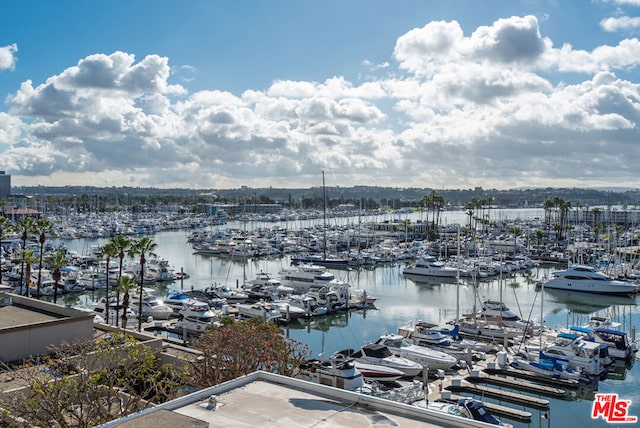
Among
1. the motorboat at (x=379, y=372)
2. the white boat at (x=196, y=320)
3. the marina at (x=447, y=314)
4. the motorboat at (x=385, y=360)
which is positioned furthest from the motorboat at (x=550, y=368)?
the white boat at (x=196, y=320)

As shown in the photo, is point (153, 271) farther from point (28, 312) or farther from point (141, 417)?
point (141, 417)

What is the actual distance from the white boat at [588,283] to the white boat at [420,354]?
3283 centimetres

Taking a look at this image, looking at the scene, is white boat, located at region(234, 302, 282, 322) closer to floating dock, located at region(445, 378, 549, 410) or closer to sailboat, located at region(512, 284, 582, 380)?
floating dock, located at region(445, 378, 549, 410)

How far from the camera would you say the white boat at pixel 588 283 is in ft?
195

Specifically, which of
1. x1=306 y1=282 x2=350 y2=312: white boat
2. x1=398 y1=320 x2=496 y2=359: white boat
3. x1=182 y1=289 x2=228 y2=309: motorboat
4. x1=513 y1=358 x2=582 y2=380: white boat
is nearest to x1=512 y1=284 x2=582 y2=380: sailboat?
x1=513 y1=358 x2=582 y2=380: white boat

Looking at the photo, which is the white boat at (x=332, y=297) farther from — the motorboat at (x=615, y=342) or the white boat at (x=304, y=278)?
the motorboat at (x=615, y=342)

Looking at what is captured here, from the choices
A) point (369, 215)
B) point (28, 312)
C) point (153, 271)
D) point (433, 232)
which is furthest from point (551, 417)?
point (369, 215)

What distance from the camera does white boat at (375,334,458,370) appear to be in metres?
33.1

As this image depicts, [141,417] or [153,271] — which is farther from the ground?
[141,417]

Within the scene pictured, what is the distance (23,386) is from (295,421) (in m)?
10.4

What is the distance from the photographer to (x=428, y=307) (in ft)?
180

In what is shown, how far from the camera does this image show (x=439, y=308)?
54.4 m

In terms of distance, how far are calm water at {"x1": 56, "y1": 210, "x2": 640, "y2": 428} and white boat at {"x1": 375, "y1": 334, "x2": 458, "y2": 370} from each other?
523cm

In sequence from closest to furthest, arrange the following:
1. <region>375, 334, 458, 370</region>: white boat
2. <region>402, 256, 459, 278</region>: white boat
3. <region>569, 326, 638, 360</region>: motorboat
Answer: <region>375, 334, 458, 370</region>: white boat
<region>569, 326, 638, 360</region>: motorboat
<region>402, 256, 459, 278</region>: white boat
